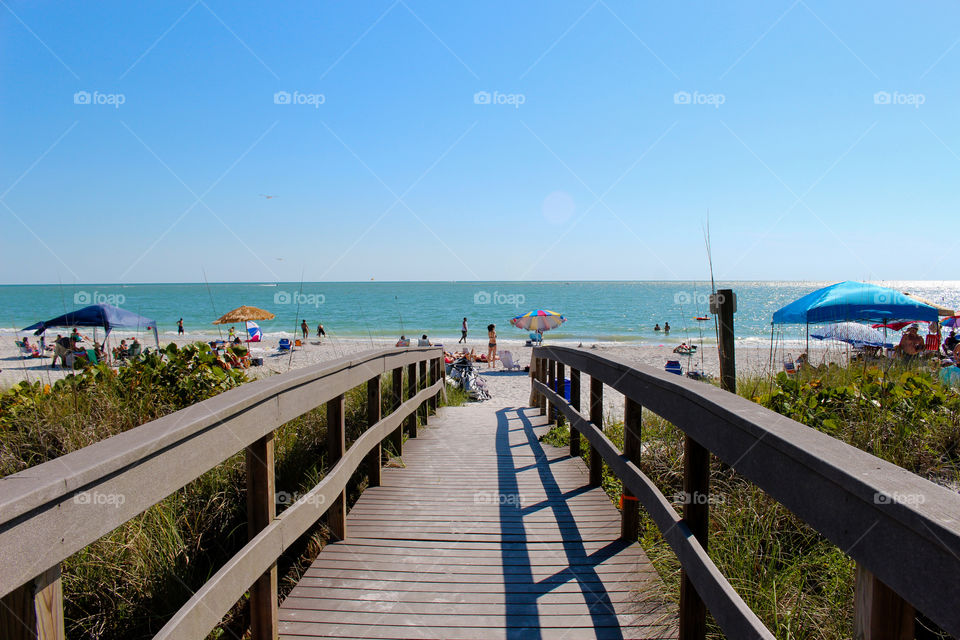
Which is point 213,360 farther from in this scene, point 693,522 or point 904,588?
point 904,588

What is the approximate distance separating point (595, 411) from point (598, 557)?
119 cm

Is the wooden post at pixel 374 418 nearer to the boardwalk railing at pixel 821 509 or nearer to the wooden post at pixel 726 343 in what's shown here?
the boardwalk railing at pixel 821 509

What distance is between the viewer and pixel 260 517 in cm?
222

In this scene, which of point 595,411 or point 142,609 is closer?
point 142,609

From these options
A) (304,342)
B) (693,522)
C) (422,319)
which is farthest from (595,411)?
(422,319)

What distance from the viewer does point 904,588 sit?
1.00 m

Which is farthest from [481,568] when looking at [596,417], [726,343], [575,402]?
[726,343]

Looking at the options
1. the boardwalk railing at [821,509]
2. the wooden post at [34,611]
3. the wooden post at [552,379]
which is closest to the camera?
the boardwalk railing at [821,509]

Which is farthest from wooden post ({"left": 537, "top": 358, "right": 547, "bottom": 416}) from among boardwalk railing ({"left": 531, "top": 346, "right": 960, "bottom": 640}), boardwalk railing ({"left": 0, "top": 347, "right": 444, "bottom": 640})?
boardwalk railing ({"left": 531, "top": 346, "right": 960, "bottom": 640})

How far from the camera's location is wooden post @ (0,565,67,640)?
1.10 meters

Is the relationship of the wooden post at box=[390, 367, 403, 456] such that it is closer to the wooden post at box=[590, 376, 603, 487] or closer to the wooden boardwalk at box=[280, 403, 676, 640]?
the wooden boardwalk at box=[280, 403, 676, 640]

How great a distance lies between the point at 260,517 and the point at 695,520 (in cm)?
171

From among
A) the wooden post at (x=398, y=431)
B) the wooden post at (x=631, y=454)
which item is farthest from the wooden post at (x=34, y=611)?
the wooden post at (x=398, y=431)

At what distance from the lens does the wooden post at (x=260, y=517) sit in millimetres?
2186
